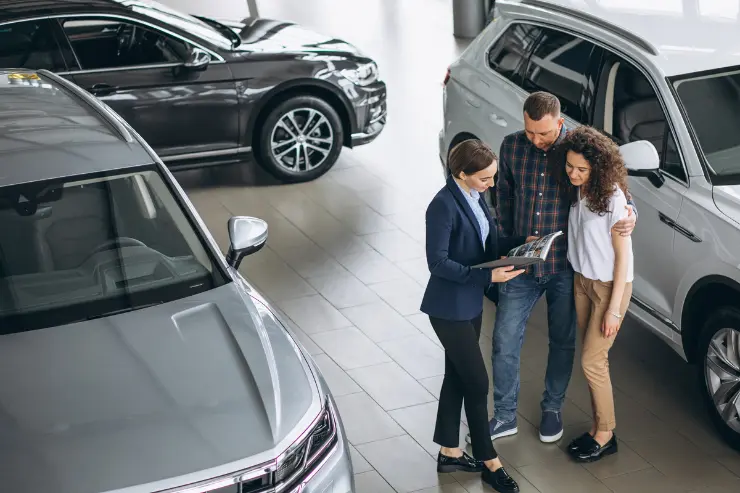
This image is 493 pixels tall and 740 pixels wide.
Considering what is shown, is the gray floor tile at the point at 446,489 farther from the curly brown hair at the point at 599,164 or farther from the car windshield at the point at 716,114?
the car windshield at the point at 716,114

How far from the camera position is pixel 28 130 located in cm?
528

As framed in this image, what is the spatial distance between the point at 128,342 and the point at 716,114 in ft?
11.2

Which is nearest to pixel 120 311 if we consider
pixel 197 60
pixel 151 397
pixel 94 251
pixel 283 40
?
pixel 94 251

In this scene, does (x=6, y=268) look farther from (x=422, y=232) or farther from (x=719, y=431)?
(x=422, y=232)

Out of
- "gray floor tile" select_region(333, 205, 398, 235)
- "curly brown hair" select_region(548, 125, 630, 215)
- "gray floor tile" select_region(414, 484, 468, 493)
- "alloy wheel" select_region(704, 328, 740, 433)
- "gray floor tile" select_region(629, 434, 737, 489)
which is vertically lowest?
"gray floor tile" select_region(629, 434, 737, 489)

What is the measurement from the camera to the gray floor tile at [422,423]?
5.74m

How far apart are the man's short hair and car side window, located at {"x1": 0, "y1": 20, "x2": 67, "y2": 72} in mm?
5008

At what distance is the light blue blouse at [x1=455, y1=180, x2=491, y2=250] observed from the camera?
4875 millimetres

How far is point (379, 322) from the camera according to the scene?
7.14 metres

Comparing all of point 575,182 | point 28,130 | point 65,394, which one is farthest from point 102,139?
point 575,182

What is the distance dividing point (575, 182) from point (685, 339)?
1302 millimetres

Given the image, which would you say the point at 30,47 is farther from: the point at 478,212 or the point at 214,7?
the point at 214,7

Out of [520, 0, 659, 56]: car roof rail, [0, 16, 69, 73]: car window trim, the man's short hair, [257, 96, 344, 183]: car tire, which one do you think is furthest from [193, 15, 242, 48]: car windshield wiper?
the man's short hair

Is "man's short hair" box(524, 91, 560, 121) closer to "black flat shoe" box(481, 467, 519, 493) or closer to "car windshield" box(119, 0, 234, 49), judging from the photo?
"black flat shoe" box(481, 467, 519, 493)
